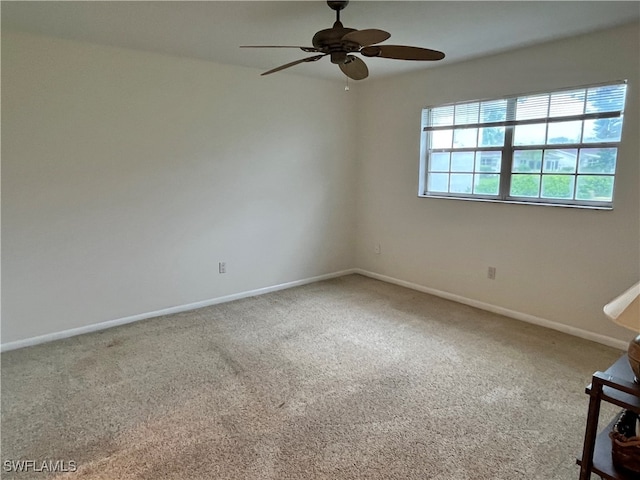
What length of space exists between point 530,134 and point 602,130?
54cm

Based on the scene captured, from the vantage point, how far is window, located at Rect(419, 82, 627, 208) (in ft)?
9.95

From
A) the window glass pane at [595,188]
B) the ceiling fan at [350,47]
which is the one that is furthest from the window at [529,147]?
the ceiling fan at [350,47]

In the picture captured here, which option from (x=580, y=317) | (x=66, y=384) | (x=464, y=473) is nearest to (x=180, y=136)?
(x=66, y=384)

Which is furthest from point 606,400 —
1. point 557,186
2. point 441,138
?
point 441,138

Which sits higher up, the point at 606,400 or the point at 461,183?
the point at 461,183

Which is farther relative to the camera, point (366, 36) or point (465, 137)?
point (465, 137)

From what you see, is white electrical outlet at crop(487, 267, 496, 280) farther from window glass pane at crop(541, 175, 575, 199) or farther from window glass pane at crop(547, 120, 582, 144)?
window glass pane at crop(547, 120, 582, 144)

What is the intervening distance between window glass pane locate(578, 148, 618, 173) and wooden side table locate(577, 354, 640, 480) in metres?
2.04

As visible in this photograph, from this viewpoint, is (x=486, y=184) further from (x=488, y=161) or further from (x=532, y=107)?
(x=532, y=107)

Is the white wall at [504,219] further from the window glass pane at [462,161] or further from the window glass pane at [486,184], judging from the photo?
the window glass pane at [462,161]

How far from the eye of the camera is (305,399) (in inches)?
92.0

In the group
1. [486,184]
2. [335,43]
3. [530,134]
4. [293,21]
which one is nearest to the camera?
[335,43]

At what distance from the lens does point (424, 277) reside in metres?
4.38

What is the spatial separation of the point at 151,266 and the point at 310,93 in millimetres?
2474
